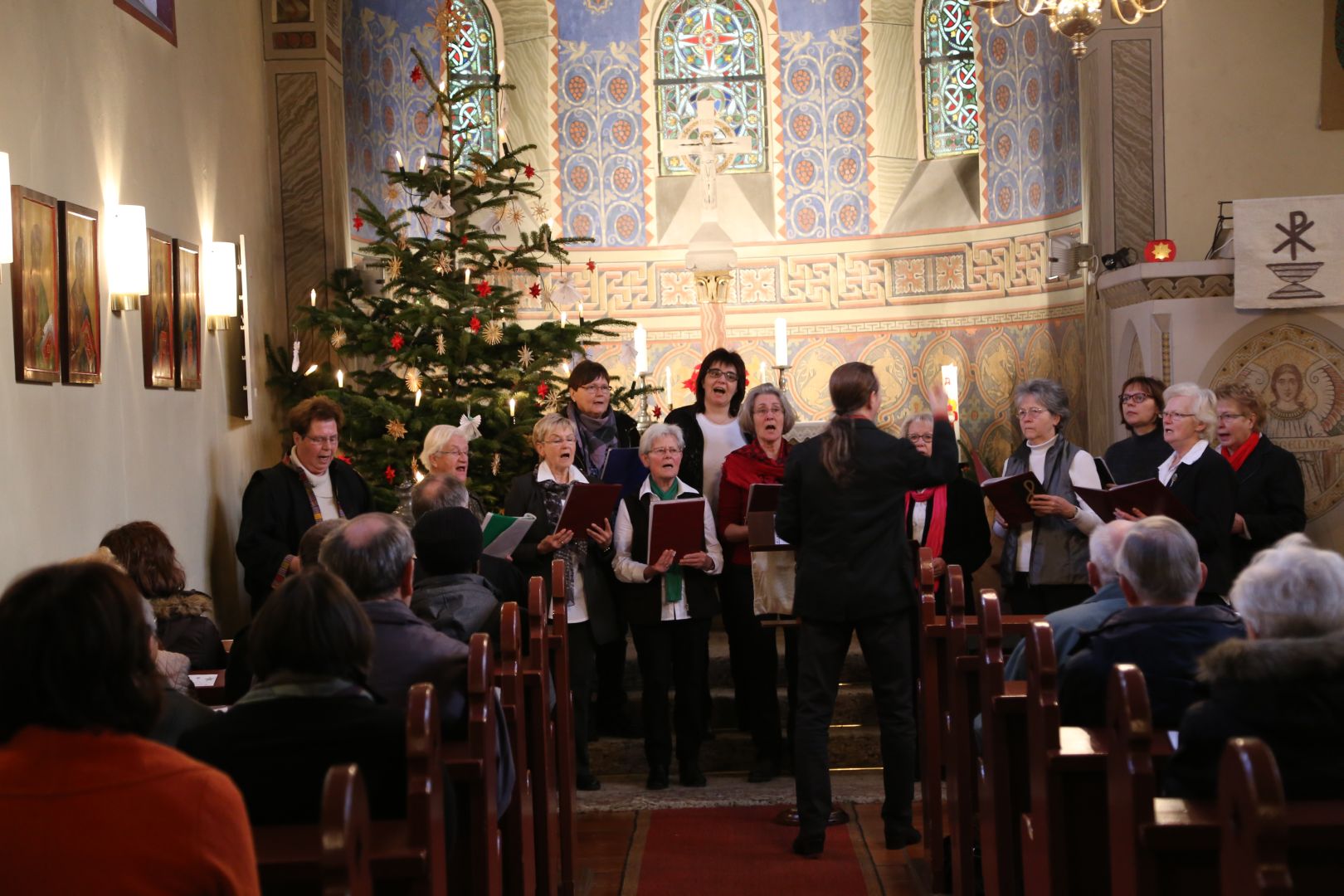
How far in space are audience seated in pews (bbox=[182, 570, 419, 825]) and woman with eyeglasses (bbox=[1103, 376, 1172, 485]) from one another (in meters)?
3.99

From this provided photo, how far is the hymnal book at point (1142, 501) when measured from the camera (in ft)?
15.1

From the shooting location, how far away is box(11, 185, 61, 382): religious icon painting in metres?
4.43

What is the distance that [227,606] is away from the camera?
688cm

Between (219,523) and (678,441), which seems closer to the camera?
(678,441)

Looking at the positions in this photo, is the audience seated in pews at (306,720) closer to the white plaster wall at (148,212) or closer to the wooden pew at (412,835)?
the wooden pew at (412,835)

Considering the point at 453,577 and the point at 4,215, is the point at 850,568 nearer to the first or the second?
the point at 453,577

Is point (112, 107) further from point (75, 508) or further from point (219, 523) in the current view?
point (219, 523)

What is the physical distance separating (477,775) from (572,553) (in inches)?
116

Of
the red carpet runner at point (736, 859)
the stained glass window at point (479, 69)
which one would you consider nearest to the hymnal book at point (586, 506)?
the red carpet runner at point (736, 859)

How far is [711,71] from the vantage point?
12.4m

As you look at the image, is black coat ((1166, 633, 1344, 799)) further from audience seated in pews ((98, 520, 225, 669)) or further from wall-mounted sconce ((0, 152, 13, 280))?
wall-mounted sconce ((0, 152, 13, 280))

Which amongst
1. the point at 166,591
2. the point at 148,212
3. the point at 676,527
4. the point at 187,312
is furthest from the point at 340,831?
the point at 187,312

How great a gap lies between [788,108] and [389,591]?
388 inches

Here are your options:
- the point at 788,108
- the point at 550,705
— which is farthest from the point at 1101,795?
the point at 788,108
